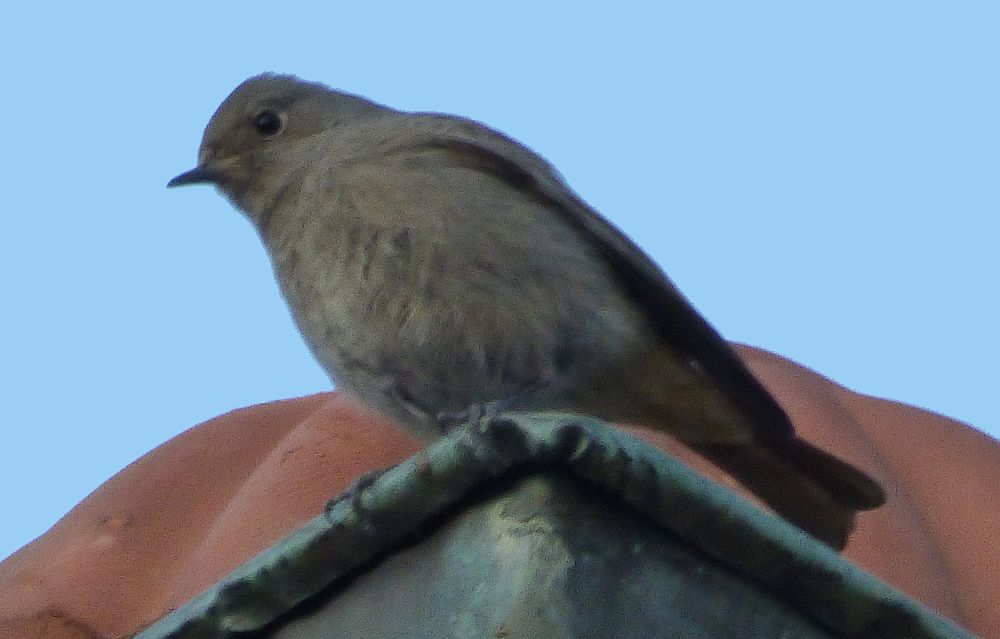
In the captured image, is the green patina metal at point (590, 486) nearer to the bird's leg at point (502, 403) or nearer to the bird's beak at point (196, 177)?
the bird's leg at point (502, 403)

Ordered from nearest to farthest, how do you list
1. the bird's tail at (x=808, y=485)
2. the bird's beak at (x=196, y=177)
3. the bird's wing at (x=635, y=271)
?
the bird's tail at (x=808, y=485), the bird's wing at (x=635, y=271), the bird's beak at (x=196, y=177)

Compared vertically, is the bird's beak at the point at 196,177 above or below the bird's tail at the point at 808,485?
above

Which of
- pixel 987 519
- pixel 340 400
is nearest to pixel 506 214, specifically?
pixel 340 400

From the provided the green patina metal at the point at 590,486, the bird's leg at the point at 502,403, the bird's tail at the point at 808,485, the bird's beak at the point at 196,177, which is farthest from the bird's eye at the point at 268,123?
the green patina metal at the point at 590,486

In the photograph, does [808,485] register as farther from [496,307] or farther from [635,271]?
[496,307]

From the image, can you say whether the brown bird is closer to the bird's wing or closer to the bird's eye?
the bird's wing

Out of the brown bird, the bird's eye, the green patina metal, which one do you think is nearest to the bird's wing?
the brown bird

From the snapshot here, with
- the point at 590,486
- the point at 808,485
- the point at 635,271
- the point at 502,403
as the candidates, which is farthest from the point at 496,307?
the point at 590,486
